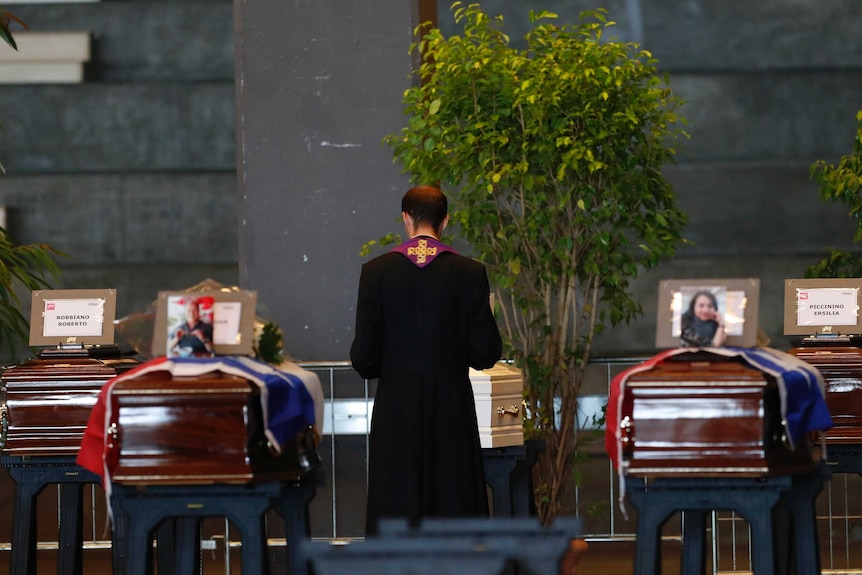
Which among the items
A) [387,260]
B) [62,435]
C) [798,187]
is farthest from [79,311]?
[798,187]

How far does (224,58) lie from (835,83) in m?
4.33

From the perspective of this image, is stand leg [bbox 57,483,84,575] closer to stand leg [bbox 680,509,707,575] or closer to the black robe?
the black robe

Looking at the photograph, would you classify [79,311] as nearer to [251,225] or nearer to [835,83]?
[251,225]

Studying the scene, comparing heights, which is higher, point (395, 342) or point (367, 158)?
point (367, 158)

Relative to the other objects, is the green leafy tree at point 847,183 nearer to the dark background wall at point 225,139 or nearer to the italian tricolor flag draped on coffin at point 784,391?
the italian tricolor flag draped on coffin at point 784,391

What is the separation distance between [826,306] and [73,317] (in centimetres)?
264

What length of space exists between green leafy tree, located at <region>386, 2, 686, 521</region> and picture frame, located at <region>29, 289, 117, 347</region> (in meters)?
1.33

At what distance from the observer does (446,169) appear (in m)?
5.15

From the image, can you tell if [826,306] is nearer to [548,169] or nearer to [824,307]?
[824,307]

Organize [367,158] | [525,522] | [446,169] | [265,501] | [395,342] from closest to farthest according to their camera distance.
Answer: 1. [525,522]
2. [265,501]
3. [395,342]
4. [446,169]
5. [367,158]

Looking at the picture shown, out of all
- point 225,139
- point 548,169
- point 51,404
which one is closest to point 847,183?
point 548,169

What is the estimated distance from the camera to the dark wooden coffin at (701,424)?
3363 millimetres

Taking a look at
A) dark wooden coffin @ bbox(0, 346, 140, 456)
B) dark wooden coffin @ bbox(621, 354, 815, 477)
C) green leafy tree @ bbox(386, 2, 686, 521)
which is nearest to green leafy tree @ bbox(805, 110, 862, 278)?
green leafy tree @ bbox(386, 2, 686, 521)

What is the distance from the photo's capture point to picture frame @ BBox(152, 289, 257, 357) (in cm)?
350
